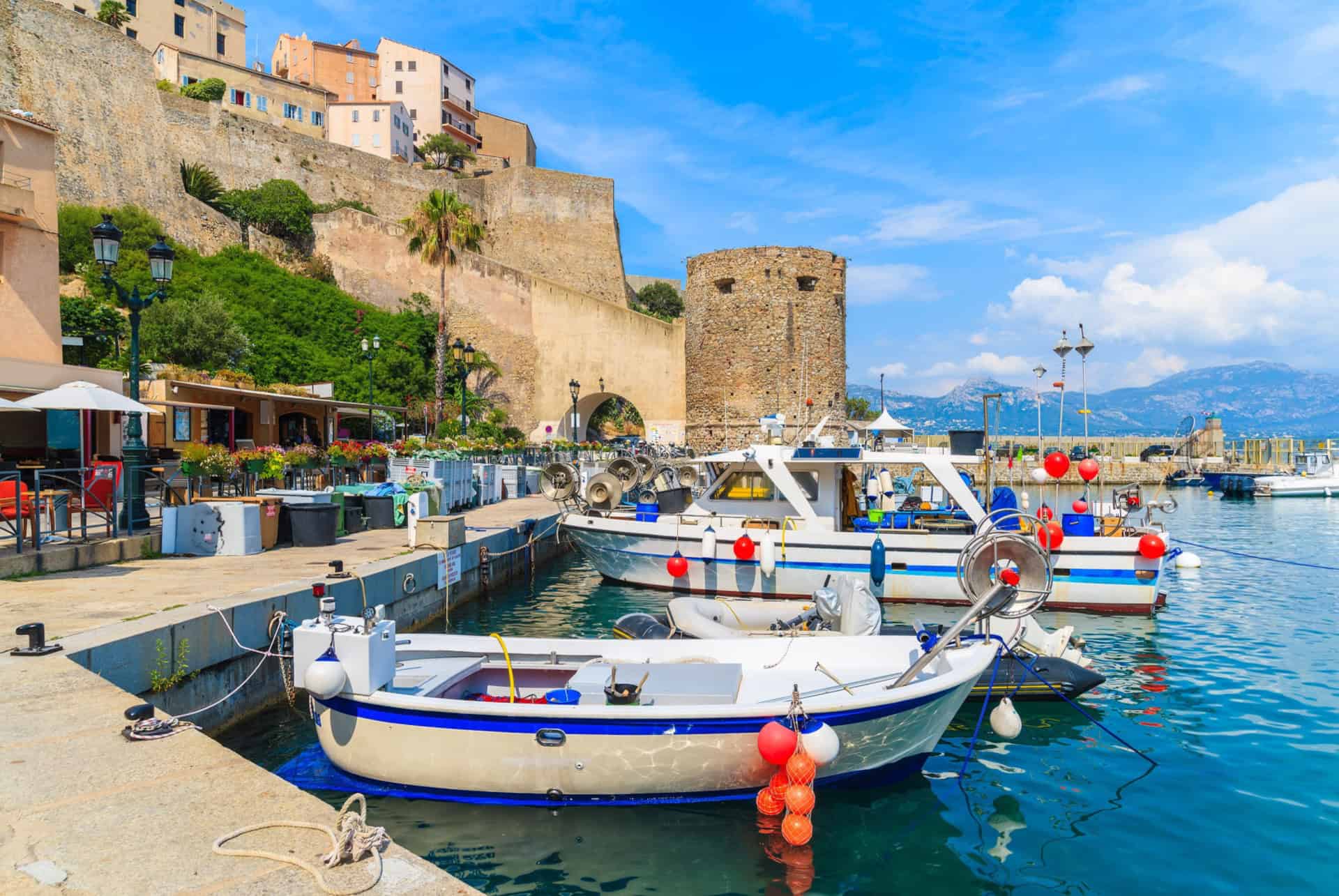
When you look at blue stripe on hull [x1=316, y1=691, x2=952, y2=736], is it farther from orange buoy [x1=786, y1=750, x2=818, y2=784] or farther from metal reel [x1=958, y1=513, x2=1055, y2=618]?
metal reel [x1=958, y1=513, x2=1055, y2=618]

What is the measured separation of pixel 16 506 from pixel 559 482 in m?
7.72

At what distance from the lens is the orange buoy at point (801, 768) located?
16.1 ft

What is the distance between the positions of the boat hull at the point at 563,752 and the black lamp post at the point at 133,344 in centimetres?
569

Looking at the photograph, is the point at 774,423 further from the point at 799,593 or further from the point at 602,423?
the point at 602,423

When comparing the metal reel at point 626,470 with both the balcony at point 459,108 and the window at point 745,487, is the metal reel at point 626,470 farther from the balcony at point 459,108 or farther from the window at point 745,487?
the balcony at point 459,108

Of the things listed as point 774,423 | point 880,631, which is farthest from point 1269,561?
point 880,631

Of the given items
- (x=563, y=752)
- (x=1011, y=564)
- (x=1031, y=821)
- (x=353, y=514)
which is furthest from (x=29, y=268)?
(x=1031, y=821)

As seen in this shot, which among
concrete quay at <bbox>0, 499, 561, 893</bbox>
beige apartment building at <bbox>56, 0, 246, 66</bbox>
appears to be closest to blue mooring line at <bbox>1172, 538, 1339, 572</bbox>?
concrete quay at <bbox>0, 499, 561, 893</bbox>

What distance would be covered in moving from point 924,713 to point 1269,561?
52.9 feet

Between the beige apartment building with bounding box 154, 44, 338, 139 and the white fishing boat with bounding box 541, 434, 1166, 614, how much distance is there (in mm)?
43728

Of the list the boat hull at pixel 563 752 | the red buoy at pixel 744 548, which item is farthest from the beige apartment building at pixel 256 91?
the boat hull at pixel 563 752

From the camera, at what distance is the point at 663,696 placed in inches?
230

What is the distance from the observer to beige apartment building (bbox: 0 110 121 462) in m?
14.0

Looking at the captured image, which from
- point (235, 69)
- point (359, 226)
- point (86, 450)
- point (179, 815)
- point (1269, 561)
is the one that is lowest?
point (1269, 561)
